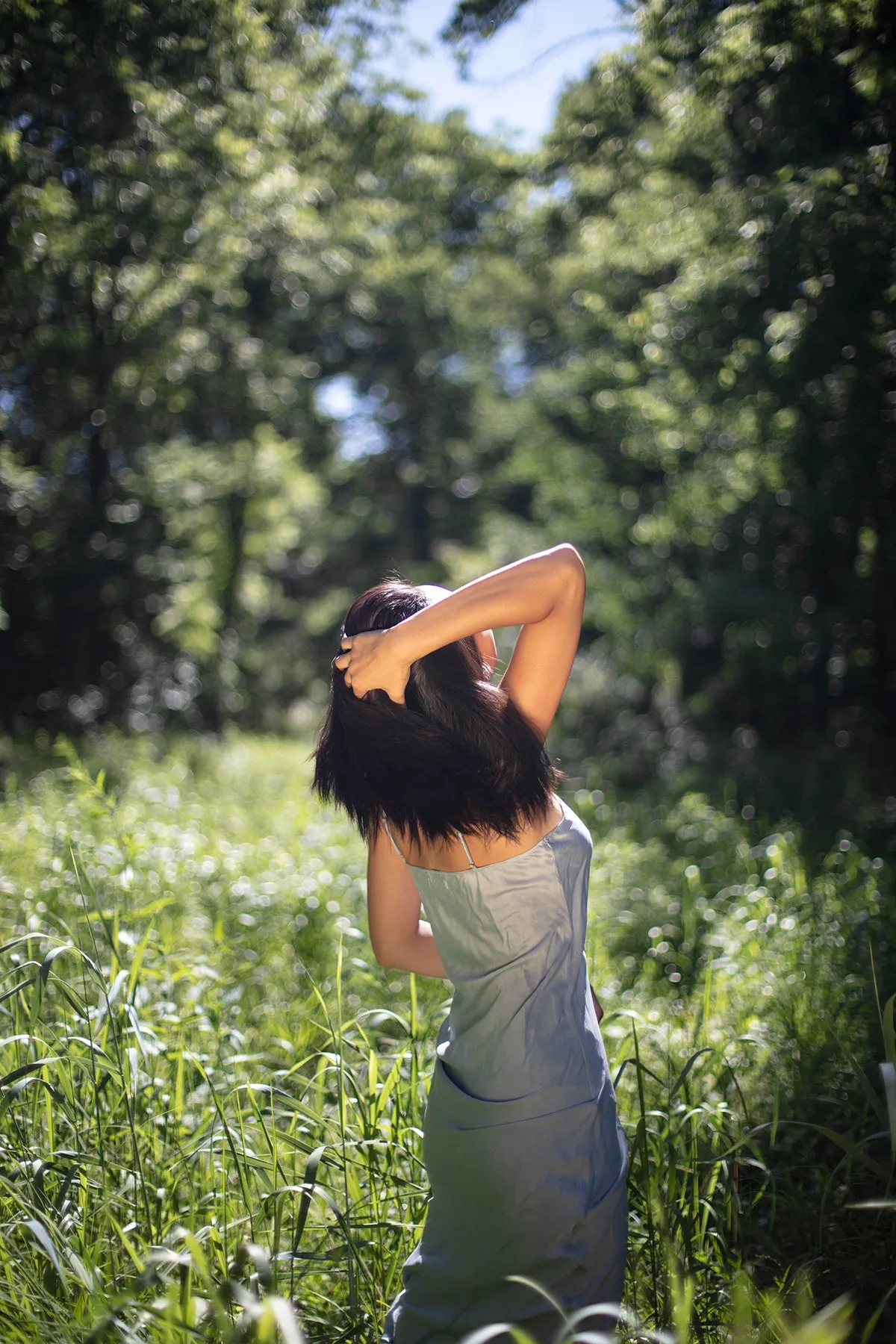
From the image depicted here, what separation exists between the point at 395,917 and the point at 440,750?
451mm

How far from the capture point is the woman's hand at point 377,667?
1.63m

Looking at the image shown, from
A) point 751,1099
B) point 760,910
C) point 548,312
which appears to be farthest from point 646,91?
point 548,312

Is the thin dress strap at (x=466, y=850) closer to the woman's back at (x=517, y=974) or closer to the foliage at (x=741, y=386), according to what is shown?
the woman's back at (x=517, y=974)

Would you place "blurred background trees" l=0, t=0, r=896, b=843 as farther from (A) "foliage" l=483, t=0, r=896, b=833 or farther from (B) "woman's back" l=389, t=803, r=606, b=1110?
(B) "woman's back" l=389, t=803, r=606, b=1110

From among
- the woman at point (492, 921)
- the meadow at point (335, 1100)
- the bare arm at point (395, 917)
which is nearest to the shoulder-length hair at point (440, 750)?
the woman at point (492, 921)

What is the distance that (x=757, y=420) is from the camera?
6.50 meters

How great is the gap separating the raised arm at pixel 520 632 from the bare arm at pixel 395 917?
38cm

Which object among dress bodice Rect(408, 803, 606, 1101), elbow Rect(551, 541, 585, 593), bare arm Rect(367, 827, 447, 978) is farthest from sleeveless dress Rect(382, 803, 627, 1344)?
elbow Rect(551, 541, 585, 593)

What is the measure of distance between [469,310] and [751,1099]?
19.1 meters

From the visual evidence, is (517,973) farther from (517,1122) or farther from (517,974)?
Result: (517,1122)

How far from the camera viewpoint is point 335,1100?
2717 mm

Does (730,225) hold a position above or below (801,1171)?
above

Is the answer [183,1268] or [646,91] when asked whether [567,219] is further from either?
[183,1268]

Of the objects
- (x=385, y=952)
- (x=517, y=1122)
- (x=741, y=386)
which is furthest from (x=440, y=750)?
(x=741, y=386)
